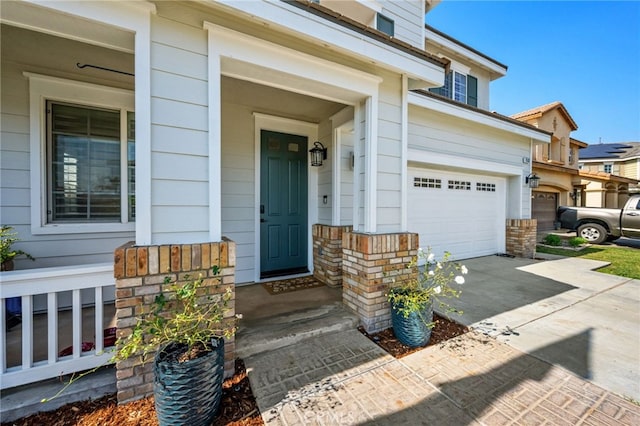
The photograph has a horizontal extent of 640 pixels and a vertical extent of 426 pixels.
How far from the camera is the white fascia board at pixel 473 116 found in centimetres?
454

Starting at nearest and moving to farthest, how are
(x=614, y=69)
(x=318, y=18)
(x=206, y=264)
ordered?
(x=206, y=264) < (x=318, y=18) < (x=614, y=69)

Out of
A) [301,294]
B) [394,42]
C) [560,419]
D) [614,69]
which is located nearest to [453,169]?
[394,42]

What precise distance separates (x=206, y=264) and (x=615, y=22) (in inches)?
521

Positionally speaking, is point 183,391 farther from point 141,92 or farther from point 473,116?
point 473,116

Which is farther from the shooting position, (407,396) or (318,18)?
(318,18)

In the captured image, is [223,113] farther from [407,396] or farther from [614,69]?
[614,69]

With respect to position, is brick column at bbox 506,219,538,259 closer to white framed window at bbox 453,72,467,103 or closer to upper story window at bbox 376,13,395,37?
white framed window at bbox 453,72,467,103

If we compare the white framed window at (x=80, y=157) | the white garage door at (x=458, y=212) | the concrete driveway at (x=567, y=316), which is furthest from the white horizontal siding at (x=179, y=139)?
the white garage door at (x=458, y=212)

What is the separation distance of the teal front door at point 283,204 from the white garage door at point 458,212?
2313 mm

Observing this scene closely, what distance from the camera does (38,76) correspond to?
2818mm

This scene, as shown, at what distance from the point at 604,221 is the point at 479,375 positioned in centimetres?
1069

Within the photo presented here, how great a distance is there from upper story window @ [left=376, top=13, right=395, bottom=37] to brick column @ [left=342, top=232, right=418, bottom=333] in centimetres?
453

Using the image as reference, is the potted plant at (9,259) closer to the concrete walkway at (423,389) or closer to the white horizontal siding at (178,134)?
the white horizontal siding at (178,134)

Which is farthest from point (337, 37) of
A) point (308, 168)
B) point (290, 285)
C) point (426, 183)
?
point (426, 183)
